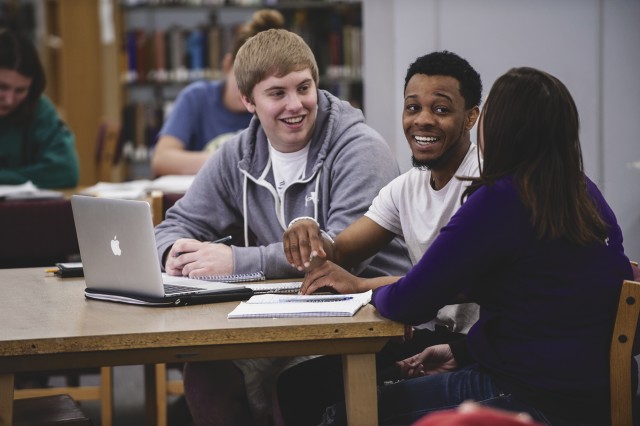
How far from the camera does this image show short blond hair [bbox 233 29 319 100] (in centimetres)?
225

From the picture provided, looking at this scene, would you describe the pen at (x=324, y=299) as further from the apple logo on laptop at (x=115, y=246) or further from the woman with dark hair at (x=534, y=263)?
the apple logo on laptop at (x=115, y=246)

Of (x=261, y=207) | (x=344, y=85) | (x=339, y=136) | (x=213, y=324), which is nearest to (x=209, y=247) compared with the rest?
(x=261, y=207)

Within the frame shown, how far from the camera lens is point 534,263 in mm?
1511

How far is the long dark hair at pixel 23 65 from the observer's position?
3629 millimetres

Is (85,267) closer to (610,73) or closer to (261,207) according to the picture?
(261,207)

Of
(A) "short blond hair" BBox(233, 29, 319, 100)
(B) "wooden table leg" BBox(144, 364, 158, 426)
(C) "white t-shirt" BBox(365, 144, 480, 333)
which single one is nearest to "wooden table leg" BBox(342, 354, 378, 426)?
(C) "white t-shirt" BBox(365, 144, 480, 333)

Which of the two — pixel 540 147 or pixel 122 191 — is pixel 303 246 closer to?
pixel 540 147

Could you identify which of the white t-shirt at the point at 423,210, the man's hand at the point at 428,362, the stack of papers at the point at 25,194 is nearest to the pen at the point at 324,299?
the man's hand at the point at 428,362

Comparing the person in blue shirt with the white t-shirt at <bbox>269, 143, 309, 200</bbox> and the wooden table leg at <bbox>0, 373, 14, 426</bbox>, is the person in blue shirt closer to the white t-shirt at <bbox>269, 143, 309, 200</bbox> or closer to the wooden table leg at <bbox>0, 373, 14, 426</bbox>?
the white t-shirt at <bbox>269, 143, 309, 200</bbox>

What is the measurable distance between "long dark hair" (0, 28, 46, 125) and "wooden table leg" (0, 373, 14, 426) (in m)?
2.38

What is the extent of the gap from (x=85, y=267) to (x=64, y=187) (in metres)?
2.07

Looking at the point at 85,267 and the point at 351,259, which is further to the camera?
the point at 351,259

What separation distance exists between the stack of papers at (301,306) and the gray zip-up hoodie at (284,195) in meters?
0.36

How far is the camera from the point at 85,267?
1874 mm
